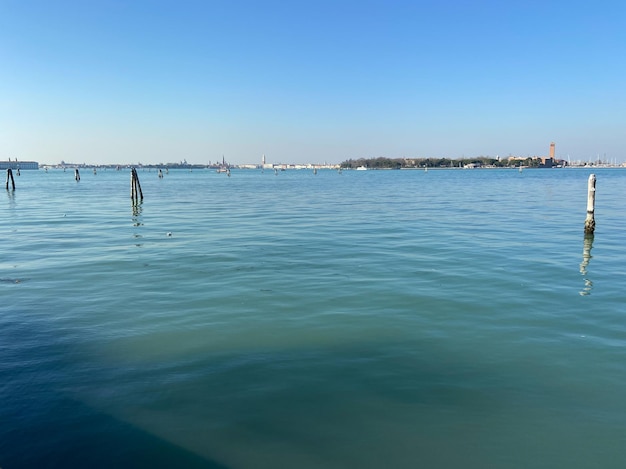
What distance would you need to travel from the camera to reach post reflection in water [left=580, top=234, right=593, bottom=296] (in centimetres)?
1389

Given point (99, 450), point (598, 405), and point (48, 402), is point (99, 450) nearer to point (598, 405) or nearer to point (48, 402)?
point (48, 402)

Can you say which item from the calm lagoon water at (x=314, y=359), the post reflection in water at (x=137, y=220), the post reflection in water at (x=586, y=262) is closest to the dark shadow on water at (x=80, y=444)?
the calm lagoon water at (x=314, y=359)

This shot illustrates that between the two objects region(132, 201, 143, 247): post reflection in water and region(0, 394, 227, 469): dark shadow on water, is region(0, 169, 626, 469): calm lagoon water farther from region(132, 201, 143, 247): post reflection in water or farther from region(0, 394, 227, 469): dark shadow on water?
region(132, 201, 143, 247): post reflection in water

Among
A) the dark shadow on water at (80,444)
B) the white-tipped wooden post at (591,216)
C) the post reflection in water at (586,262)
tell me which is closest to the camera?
the dark shadow on water at (80,444)

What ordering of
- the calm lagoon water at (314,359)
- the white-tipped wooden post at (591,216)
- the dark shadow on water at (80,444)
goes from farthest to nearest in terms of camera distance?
the white-tipped wooden post at (591,216) < the calm lagoon water at (314,359) < the dark shadow on water at (80,444)

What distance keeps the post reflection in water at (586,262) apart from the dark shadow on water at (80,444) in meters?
12.1

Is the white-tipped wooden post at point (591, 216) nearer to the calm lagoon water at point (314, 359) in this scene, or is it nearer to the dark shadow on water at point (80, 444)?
the calm lagoon water at point (314, 359)

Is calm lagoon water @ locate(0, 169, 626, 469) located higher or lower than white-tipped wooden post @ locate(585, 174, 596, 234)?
lower

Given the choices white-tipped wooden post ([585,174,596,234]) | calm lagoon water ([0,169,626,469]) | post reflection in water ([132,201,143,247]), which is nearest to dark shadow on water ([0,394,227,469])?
calm lagoon water ([0,169,626,469])

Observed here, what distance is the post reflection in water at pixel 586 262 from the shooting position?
45.6 feet

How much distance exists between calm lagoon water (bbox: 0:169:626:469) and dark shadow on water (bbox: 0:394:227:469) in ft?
0.08

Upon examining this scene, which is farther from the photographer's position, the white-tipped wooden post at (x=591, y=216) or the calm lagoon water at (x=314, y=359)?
the white-tipped wooden post at (x=591, y=216)

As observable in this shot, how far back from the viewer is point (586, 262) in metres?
17.9

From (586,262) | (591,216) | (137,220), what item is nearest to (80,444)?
(586,262)
